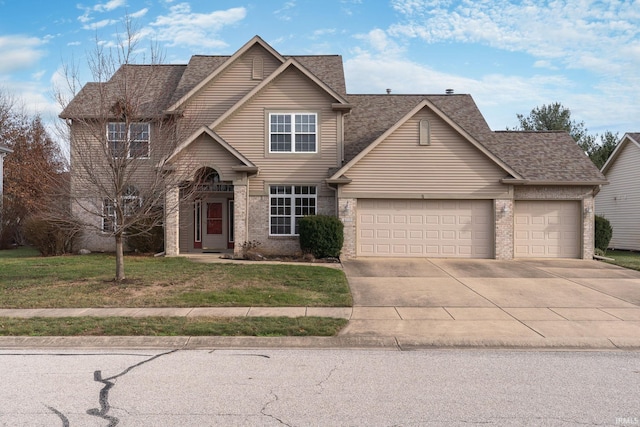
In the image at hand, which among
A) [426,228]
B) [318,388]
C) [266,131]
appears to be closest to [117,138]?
[266,131]

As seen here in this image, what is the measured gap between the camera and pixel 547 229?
19.4m

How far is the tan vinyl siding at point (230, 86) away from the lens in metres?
20.8

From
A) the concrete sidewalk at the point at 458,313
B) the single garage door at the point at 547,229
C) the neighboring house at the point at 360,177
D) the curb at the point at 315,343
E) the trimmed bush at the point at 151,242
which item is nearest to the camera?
the curb at the point at 315,343

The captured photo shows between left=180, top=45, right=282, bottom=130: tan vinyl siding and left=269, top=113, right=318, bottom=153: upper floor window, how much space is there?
2096 mm

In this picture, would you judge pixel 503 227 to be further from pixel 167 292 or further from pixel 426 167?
pixel 167 292

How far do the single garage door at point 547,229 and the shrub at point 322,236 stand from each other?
7084 millimetres

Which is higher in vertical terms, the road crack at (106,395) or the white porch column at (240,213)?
the white porch column at (240,213)

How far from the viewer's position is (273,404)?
208 inches

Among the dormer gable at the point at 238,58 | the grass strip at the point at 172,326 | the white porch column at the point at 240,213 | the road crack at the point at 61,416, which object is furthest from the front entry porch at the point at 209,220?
the road crack at the point at 61,416

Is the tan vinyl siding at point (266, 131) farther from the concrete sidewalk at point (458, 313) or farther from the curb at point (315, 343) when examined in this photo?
the curb at point (315, 343)

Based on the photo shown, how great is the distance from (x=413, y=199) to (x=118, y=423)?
15.5m

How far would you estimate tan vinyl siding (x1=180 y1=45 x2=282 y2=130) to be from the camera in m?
20.8

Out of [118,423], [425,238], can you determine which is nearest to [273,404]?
[118,423]

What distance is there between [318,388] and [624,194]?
2729 cm
